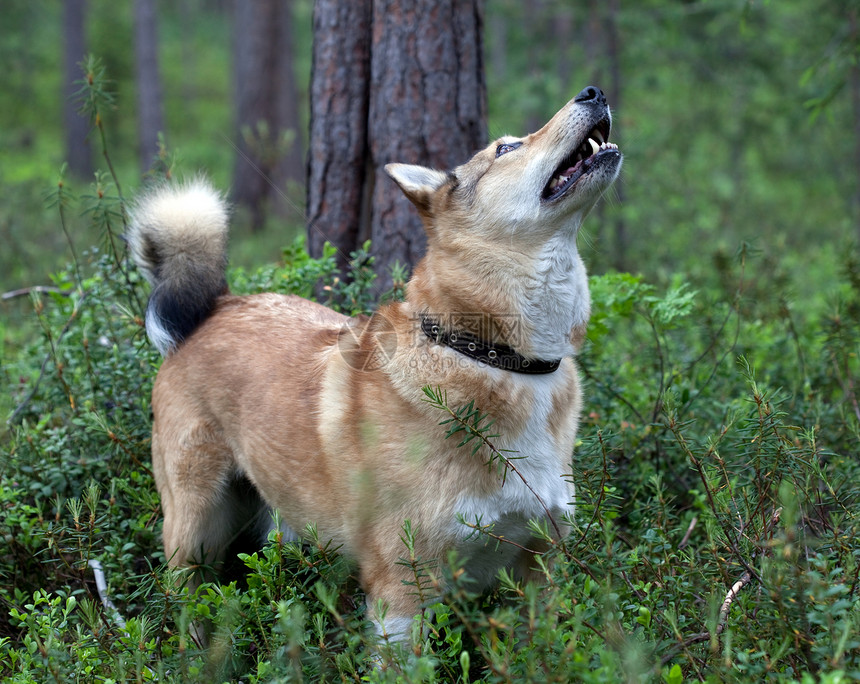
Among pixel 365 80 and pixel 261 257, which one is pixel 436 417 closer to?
pixel 365 80

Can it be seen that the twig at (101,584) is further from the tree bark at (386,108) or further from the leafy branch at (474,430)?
the tree bark at (386,108)

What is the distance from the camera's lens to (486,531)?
2.40 meters

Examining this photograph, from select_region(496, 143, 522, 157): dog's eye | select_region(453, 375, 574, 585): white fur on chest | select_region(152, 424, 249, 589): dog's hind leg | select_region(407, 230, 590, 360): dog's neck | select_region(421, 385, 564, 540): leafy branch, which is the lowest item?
select_region(152, 424, 249, 589): dog's hind leg

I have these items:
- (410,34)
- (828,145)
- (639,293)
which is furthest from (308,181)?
(828,145)

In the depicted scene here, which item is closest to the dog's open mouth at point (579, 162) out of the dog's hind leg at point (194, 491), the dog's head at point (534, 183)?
the dog's head at point (534, 183)

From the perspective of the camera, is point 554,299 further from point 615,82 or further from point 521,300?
point 615,82

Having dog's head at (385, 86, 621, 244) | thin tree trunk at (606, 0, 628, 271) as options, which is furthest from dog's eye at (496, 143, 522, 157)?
thin tree trunk at (606, 0, 628, 271)

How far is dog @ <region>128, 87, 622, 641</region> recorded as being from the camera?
2.67 meters

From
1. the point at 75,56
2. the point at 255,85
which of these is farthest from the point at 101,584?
the point at 75,56

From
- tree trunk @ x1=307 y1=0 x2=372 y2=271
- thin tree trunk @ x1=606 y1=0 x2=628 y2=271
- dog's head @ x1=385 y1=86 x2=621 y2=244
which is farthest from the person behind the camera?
thin tree trunk @ x1=606 y1=0 x2=628 y2=271

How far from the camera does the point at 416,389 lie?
2.77 m

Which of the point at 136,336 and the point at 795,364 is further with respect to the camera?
the point at 795,364

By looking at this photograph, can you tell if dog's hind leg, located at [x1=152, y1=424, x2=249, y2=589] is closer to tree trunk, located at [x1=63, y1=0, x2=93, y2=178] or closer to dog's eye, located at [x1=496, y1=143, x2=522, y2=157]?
dog's eye, located at [x1=496, y1=143, x2=522, y2=157]

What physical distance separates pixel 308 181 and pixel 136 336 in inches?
60.0
